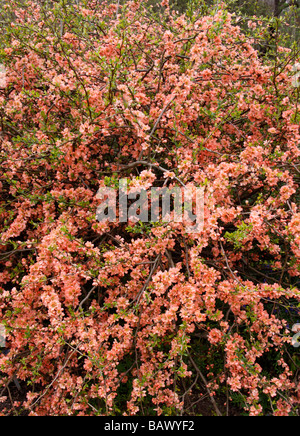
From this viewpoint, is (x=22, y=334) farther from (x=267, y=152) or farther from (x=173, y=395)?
(x=267, y=152)

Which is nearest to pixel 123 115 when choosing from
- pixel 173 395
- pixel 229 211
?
pixel 229 211

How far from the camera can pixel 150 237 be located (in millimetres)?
2115

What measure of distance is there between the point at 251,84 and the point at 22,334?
2.82 meters

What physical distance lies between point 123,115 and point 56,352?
177 centimetres

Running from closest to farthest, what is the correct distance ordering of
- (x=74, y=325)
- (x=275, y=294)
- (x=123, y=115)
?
(x=275, y=294) → (x=74, y=325) → (x=123, y=115)

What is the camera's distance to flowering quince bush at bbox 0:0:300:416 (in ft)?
6.42

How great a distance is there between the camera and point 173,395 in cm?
200

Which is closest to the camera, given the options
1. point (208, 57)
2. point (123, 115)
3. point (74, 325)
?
point (74, 325)

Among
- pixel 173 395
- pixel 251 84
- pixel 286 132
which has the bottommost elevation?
pixel 173 395

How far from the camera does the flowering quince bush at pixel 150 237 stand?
77.0 inches

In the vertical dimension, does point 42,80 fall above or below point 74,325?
above
